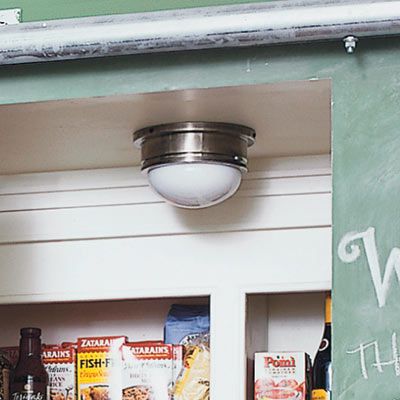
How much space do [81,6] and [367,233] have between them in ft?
1.49

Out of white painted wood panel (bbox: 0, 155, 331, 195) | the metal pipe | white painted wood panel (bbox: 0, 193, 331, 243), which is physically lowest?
white painted wood panel (bbox: 0, 193, 331, 243)

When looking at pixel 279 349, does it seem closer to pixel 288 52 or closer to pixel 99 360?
pixel 99 360

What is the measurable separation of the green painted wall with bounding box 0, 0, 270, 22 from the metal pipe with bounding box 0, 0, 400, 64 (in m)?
0.09

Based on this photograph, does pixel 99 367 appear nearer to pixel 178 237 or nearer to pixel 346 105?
pixel 178 237

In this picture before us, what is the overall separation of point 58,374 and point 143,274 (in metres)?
0.21

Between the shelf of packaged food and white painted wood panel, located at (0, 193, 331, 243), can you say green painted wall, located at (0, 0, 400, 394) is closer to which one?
white painted wood panel, located at (0, 193, 331, 243)

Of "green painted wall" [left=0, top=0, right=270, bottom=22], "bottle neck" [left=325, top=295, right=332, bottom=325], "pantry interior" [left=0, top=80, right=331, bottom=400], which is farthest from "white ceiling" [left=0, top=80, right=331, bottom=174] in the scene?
"bottle neck" [left=325, top=295, right=332, bottom=325]

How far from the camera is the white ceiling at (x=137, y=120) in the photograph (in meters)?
1.34

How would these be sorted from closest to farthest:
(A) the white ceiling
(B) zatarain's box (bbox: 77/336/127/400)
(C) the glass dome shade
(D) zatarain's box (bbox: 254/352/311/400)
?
(A) the white ceiling → (C) the glass dome shade → (D) zatarain's box (bbox: 254/352/311/400) → (B) zatarain's box (bbox: 77/336/127/400)

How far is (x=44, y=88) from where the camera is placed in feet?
4.36

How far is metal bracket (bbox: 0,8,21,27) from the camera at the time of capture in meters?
1.36

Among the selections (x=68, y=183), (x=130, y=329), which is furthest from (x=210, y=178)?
(x=130, y=329)

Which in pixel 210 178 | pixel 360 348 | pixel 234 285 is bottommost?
pixel 360 348

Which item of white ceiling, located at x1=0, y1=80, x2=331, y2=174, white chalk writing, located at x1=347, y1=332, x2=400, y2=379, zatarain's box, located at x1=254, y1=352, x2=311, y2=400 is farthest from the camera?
zatarain's box, located at x1=254, y1=352, x2=311, y2=400
